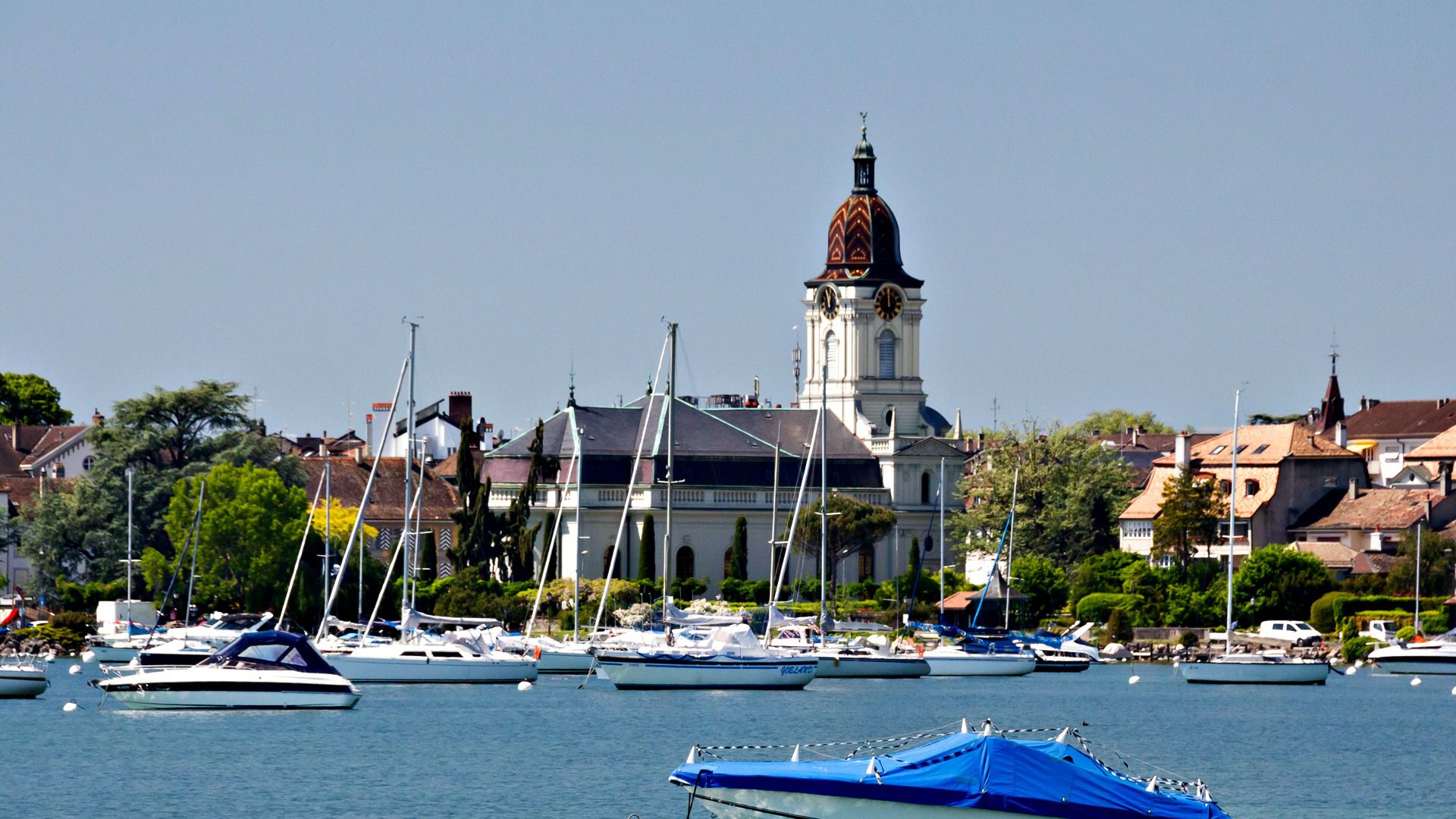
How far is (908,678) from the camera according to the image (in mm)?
93062

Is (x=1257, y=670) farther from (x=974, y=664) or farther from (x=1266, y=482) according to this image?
(x=1266, y=482)

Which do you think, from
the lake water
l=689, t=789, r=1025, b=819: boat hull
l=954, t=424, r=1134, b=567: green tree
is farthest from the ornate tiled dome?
l=689, t=789, r=1025, b=819: boat hull

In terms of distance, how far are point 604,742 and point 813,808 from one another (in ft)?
81.4

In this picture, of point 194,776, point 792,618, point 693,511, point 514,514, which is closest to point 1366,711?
point 792,618

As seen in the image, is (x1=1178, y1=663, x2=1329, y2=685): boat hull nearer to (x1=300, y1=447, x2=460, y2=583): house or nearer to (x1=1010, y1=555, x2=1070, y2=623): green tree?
(x1=1010, y1=555, x2=1070, y2=623): green tree

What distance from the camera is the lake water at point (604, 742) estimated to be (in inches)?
2076

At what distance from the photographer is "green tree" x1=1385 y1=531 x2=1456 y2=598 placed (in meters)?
106

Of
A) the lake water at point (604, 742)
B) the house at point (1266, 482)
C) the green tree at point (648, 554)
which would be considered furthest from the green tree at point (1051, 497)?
the lake water at point (604, 742)

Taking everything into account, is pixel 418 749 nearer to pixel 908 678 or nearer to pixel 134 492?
pixel 908 678

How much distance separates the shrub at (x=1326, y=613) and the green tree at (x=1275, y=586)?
29.9 inches

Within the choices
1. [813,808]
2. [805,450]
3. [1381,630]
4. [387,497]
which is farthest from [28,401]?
[813,808]

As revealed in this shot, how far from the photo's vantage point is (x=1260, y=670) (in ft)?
289

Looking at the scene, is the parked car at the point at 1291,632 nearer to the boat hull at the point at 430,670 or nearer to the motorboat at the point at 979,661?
the motorboat at the point at 979,661

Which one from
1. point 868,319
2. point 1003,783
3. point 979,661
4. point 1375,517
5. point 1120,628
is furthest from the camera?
point 868,319
